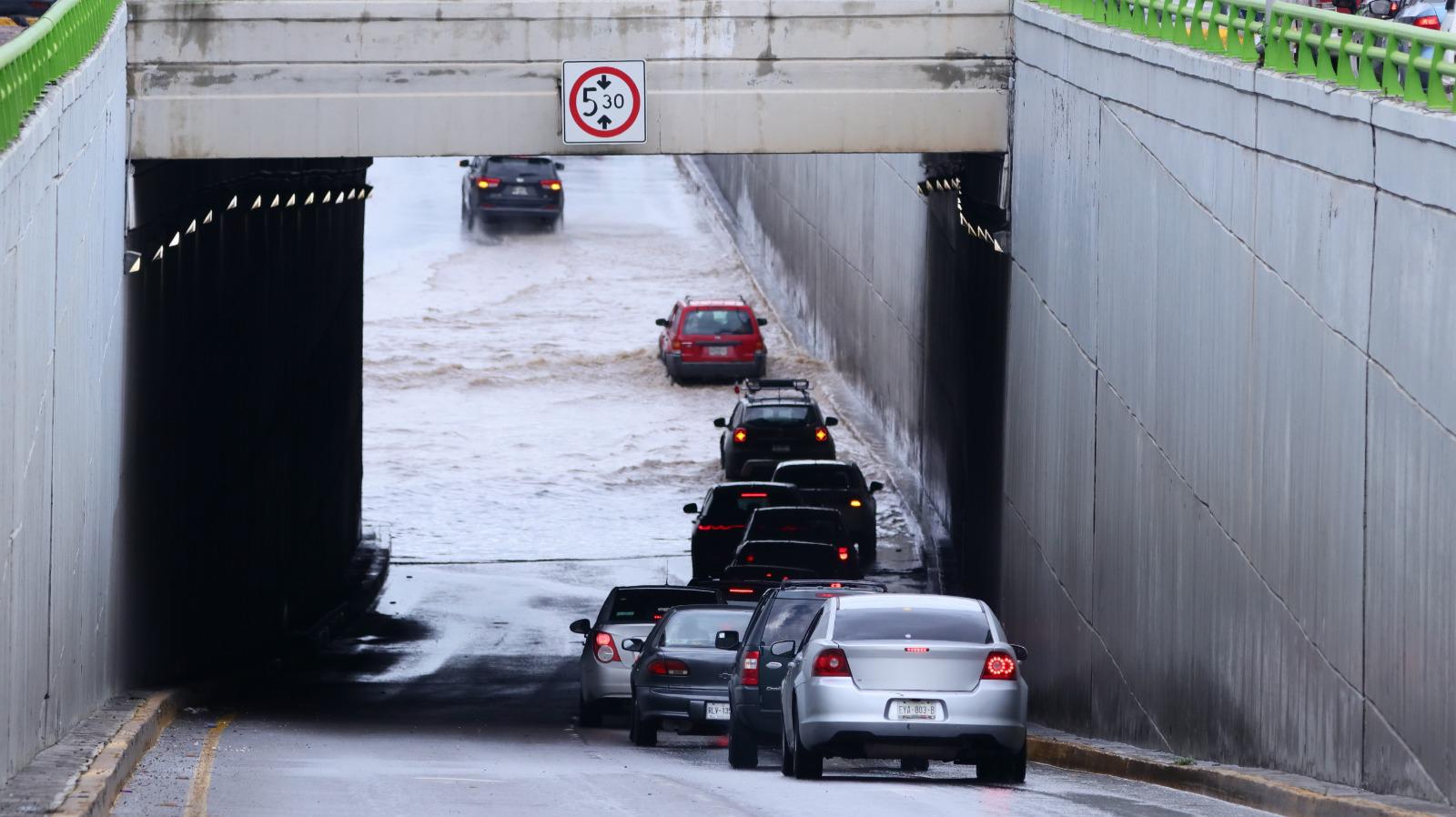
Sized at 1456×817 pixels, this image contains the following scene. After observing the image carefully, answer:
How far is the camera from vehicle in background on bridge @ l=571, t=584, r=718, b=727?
22375 millimetres

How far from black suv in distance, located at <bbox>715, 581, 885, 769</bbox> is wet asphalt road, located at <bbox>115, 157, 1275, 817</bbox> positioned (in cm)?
49

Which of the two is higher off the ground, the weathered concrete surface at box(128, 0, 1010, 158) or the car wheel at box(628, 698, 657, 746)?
the weathered concrete surface at box(128, 0, 1010, 158)

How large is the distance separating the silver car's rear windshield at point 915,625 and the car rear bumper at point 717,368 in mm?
34142

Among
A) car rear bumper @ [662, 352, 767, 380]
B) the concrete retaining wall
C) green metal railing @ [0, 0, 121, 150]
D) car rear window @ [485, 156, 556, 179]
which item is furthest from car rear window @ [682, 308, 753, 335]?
green metal railing @ [0, 0, 121, 150]

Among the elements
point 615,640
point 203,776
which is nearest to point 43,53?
point 203,776

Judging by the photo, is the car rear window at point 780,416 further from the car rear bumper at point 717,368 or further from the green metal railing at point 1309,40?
the green metal railing at point 1309,40

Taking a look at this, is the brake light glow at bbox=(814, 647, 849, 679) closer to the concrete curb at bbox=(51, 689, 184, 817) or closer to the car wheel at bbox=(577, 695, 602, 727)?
the concrete curb at bbox=(51, 689, 184, 817)

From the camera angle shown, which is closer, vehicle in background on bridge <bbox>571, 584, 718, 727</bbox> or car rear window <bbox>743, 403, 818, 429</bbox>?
vehicle in background on bridge <bbox>571, 584, 718, 727</bbox>

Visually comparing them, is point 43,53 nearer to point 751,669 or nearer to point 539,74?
point 751,669

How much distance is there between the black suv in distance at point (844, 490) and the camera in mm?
35438

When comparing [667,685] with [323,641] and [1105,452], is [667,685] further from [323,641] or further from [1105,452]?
[323,641]

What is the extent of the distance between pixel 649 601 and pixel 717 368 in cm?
2569

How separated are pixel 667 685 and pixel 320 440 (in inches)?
711

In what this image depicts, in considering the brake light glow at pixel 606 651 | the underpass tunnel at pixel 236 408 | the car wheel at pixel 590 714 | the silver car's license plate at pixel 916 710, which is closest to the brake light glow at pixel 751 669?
the silver car's license plate at pixel 916 710
